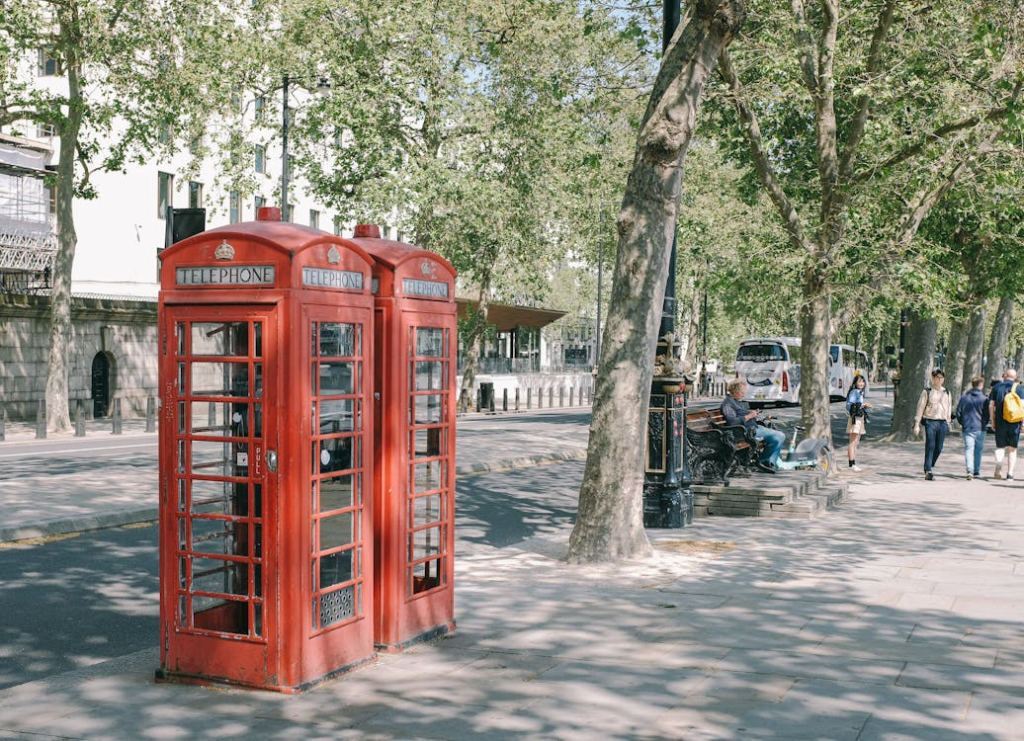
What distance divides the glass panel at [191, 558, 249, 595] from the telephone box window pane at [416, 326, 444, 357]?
1.73 m

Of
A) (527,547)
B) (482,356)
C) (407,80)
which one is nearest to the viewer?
(527,547)

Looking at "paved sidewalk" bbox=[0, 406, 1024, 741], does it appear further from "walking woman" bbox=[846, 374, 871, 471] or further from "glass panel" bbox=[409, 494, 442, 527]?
"walking woman" bbox=[846, 374, 871, 471]

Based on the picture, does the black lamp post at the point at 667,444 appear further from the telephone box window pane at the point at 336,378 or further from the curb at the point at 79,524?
the telephone box window pane at the point at 336,378

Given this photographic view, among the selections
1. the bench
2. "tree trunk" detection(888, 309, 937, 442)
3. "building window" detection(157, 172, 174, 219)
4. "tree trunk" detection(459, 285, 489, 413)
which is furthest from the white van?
the bench

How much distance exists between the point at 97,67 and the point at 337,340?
2375cm

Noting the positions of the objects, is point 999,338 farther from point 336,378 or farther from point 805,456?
point 336,378

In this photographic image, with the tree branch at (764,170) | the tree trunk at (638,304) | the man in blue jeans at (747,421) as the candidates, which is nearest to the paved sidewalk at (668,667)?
the tree trunk at (638,304)

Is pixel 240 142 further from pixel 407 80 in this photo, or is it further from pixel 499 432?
pixel 499 432

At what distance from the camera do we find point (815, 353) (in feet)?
64.4

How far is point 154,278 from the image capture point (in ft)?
158

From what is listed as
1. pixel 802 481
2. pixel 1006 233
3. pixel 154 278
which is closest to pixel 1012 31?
pixel 802 481

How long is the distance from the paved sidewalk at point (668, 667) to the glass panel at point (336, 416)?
54.4 inches

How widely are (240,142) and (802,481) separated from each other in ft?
80.8

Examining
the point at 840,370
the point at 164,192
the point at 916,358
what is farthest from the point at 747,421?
the point at 840,370
